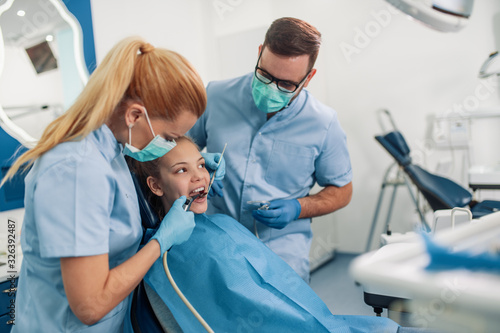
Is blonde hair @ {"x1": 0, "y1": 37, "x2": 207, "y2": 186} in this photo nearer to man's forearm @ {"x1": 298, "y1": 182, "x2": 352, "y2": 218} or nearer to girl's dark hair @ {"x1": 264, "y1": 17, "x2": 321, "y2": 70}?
girl's dark hair @ {"x1": 264, "y1": 17, "x2": 321, "y2": 70}

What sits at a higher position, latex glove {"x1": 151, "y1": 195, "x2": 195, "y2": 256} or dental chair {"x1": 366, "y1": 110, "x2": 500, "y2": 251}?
latex glove {"x1": 151, "y1": 195, "x2": 195, "y2": 256}

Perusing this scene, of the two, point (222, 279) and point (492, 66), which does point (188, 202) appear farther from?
point (492, 66)

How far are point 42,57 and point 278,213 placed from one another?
1.34m

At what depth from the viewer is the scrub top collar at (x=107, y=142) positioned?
3.03 feet

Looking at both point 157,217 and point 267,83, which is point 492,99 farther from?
point 157,217

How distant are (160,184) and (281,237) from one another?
51 centimetres

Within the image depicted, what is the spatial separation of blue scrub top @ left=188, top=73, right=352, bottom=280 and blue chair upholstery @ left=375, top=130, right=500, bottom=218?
39.9 inches

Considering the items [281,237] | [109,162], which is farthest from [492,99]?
[109,162]

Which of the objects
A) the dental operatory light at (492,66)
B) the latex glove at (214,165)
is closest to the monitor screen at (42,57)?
the latex glove at (214,165)

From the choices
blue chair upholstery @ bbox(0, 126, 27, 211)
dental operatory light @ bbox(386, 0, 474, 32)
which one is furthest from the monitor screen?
dental operatory light @ bbox(386, 0, 474, 32)

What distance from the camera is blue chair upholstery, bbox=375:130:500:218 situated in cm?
223

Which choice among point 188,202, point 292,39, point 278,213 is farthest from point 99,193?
point 292,39

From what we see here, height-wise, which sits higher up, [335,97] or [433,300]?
[433,300]

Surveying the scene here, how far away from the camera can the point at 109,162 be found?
94 centimetres
